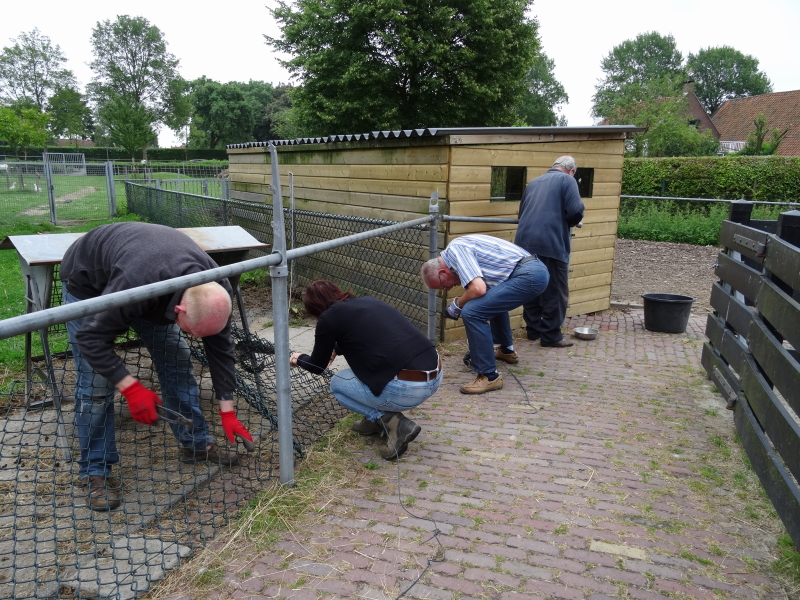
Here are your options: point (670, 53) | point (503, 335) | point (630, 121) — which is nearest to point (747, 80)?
point (670, 53)

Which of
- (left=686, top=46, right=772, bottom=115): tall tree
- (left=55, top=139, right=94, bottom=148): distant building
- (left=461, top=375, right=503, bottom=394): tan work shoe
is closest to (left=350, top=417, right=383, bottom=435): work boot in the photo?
(left=461, top=375, right=503, bottom=394): tan work shoe

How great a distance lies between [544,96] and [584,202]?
218ft

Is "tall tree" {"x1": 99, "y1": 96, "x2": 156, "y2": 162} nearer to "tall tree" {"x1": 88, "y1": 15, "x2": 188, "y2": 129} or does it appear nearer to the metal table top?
"tall tree" {"x1": 88, "y1": 15, "x2": 188, "y2": 129}

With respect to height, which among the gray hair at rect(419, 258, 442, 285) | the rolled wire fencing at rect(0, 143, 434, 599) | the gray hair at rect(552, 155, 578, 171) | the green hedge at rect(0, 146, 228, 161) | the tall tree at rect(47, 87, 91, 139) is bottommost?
the rolled wire fencing at rect(0, 143, 434, 599)

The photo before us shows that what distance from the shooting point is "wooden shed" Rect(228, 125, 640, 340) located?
586cm

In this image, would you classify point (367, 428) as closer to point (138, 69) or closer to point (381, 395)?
point (381, 395)

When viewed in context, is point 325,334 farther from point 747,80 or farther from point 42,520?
point 747,80

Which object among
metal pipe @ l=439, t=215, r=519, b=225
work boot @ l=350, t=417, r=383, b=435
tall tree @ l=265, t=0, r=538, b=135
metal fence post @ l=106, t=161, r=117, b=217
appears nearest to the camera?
work boot @ l=350, t=417, r=383, b=435

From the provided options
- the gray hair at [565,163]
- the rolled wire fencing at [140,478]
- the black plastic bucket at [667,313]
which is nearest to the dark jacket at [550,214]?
the gray hair at [565,163]

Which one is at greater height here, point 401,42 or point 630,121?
point 401,42

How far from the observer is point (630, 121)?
29.3 m

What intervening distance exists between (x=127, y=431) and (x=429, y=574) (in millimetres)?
2544

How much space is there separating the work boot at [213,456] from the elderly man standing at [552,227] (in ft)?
10.8

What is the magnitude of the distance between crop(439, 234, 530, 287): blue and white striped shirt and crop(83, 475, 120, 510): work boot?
2.78 meters
